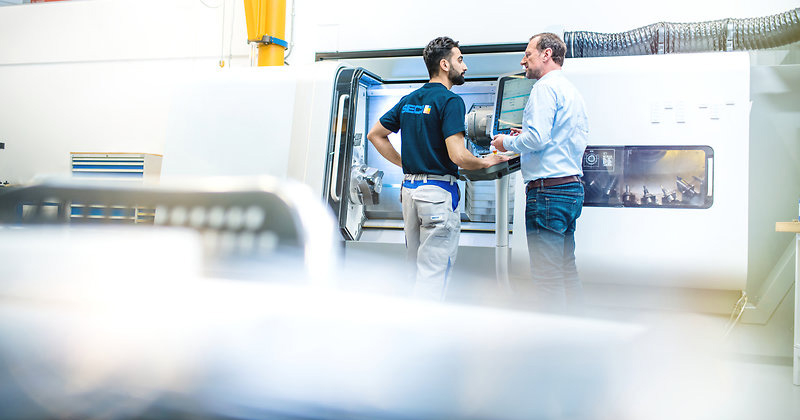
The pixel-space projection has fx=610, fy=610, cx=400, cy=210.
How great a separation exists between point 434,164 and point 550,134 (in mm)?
509

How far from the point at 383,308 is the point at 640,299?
3.09 m

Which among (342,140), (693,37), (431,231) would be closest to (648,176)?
(693,37)

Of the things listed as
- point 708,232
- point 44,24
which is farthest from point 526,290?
point 44,24

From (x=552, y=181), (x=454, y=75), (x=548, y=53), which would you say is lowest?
(x=552, y=181)

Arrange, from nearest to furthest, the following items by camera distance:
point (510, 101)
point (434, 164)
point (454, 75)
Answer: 1. point (434, 164)
2. point (454, 75)
3. point (510, 101)

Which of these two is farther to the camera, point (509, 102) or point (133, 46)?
point (133, 46)

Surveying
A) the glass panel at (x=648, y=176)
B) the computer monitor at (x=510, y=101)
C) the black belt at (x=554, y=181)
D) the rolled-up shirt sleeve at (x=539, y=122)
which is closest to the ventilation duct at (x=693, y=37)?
the computer monitor at (x=510, y=101)

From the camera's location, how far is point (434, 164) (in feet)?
8.72

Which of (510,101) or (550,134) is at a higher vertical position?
(510,101)

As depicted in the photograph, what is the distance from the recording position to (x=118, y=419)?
422mm

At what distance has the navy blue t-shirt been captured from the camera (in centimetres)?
263

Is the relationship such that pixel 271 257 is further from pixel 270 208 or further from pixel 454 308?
pixel 454 308

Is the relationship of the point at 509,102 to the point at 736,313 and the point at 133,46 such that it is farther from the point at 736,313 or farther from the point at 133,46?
the point at 133,46

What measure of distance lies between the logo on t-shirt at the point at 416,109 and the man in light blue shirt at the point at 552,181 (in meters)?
0.36
